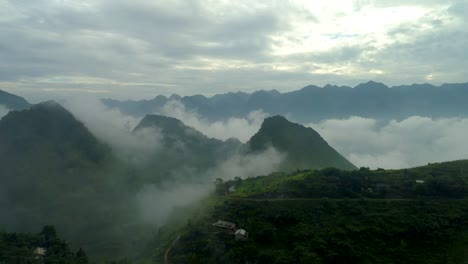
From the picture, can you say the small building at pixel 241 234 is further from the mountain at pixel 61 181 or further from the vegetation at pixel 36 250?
the mountain at pixel 61 181

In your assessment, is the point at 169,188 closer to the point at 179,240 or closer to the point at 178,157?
the point at 178,157

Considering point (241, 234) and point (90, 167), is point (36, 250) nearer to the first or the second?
point (241, 234)

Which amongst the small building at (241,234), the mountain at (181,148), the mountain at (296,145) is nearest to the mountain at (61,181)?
the mountain at (181,148)

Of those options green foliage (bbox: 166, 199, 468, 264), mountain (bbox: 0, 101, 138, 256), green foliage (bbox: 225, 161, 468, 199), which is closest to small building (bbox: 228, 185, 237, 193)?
green foliage (bbox: 225, 161, 468, 199)

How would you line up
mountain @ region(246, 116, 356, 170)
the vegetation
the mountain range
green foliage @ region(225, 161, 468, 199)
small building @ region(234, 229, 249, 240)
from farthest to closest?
mountain @ region(246, 116, 356, 170), the mountain range, green foliage @ region(225, 161, 468, 199), small building @ region(234, 229, 249, 240), the vegetation

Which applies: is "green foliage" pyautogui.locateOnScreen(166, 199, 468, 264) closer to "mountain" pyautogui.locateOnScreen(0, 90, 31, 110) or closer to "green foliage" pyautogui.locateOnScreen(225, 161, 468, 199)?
"green foliage" pyautogui.locateOnScreen(225, 161, 468, 199)

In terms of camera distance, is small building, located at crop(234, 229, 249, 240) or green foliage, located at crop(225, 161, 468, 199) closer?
small building, located at crop(234, 229, 249, 240)

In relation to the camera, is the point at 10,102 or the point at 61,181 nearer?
the point at 61,181

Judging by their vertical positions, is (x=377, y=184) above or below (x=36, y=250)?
above

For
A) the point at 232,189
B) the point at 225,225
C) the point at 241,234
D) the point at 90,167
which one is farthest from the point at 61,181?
the point at 241,234
